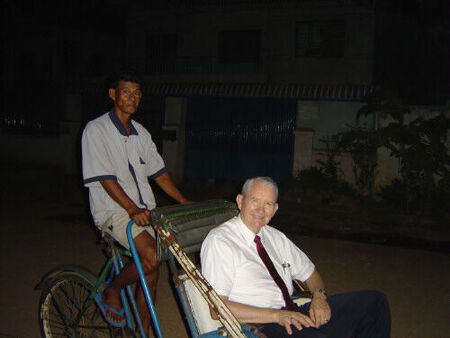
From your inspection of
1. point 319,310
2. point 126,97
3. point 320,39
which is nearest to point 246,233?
point 319,310

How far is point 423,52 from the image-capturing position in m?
18.6

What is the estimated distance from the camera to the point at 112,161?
113 inches

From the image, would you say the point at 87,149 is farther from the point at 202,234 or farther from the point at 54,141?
the point at 54,141

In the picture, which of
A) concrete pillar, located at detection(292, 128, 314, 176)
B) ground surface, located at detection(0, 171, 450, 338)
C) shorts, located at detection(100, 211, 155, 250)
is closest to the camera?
shorts, located at detection(100, 211, 155, 250)

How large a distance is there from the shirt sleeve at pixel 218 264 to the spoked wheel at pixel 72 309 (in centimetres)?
87

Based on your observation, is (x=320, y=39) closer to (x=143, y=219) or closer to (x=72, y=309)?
(x=72, y=309)

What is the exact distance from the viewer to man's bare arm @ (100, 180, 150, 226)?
257 cm

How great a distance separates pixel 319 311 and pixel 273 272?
1.03 feet

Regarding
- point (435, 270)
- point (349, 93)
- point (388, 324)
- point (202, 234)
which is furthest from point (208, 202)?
point (349, 93)

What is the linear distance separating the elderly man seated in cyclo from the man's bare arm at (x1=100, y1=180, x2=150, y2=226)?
39 centimetres

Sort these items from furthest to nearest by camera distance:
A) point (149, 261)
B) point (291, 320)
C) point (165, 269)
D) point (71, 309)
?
point (165, 269), point (71, 309), point (149, 261), point (291, 320)

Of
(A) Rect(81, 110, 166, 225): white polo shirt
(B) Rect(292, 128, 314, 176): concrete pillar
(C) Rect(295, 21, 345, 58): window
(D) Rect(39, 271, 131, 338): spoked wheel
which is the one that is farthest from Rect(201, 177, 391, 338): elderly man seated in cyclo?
(C) Rect(295, 21, 345, 58): window

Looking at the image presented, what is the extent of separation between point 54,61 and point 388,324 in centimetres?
2252

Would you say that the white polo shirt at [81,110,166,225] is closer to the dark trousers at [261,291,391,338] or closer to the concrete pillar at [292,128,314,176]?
the dark trousers at [261,291,391,338]
